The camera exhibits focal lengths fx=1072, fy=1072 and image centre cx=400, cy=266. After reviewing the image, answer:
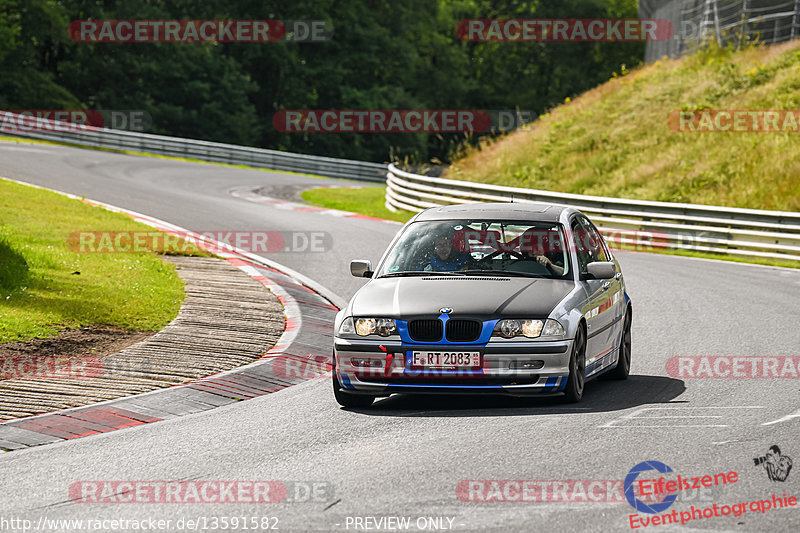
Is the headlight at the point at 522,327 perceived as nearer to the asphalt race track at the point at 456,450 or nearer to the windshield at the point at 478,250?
the asphalt race track at the point at 456,450

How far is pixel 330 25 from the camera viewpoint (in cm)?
5906

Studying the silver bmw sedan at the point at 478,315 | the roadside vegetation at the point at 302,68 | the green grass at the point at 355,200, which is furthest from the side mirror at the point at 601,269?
the roadside vegetation at the point at 302,68

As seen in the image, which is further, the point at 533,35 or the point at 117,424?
the point at 533,35

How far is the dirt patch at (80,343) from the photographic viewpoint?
10.2 meters

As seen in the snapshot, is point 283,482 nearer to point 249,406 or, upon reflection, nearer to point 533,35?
point 249,406

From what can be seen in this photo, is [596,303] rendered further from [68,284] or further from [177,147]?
[177,147]

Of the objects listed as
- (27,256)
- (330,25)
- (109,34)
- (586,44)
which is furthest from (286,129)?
(27,256)

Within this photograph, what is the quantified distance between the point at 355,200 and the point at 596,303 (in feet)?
76.8

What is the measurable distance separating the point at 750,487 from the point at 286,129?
54.9 m

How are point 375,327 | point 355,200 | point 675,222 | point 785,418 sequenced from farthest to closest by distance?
1. point 355,200
2. point 675,222
3. point 375,327
4. point 785,418

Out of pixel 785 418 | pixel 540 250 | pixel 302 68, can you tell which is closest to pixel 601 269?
pixel 540 250

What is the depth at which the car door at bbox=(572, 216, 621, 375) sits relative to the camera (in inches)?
350

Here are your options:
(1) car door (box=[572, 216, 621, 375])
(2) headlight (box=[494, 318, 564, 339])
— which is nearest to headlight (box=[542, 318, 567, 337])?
(2) headlight (box=[494, 318, 564, 339])

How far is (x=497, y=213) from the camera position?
9.51 meters
